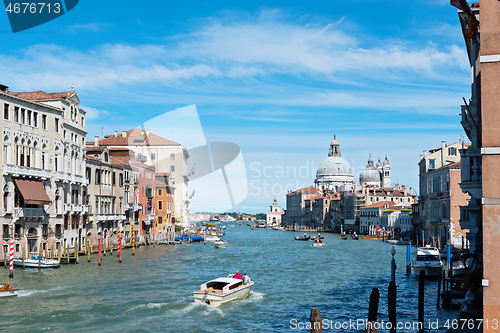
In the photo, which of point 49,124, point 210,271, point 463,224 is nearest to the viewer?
point 463,224

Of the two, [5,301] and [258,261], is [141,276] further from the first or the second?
[258,261]

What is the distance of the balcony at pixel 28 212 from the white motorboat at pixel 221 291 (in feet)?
41.5

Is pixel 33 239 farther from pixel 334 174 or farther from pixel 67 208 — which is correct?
pixel 334 174

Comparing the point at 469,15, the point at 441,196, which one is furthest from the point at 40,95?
the point at 441,196

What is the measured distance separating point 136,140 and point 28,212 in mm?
31616

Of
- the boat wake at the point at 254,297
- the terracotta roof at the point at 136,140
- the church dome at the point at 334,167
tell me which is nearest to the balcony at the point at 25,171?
the boat wake at the point at 254,297

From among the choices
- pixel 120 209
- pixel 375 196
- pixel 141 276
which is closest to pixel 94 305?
pixel 141 276

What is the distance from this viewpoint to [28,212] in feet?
88.4

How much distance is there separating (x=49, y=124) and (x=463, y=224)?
22873mm

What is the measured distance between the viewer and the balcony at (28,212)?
86.1 feet

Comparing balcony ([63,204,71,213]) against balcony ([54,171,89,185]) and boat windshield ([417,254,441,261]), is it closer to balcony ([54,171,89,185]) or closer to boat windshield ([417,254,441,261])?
balcony ([54,171,89,185])

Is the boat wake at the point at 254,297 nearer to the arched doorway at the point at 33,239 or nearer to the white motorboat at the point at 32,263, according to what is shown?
the white motorboat at the point at 32,263

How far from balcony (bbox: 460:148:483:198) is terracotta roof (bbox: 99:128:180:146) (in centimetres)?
4544

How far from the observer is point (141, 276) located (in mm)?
24406
